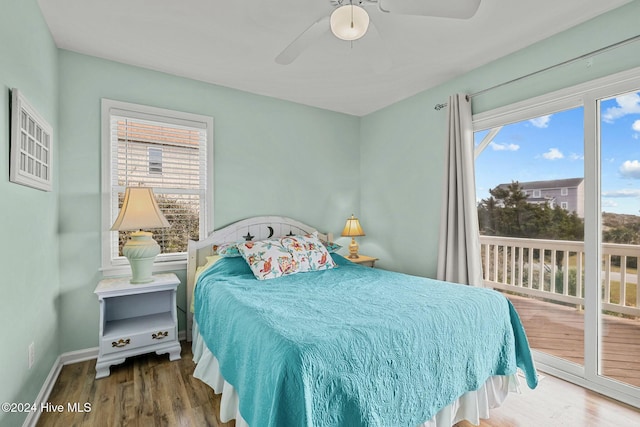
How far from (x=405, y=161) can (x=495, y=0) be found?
1.79 meters

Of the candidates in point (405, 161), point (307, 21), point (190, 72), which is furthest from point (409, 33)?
point (190, 72)

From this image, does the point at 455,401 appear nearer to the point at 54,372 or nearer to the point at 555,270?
the point at 555,270

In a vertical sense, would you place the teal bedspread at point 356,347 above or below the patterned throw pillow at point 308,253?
below

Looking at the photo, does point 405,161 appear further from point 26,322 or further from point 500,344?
point 26,322

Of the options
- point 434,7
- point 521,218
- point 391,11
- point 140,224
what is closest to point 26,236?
point 140,224

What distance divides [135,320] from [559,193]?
11.8 feet

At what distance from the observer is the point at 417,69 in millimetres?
2850

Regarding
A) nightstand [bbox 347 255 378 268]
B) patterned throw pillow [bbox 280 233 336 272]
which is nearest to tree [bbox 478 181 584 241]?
nightstand [bbox 347 255 378 268]

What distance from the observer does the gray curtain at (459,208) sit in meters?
2.72

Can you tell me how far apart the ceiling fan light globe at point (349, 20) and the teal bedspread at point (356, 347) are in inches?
57.8

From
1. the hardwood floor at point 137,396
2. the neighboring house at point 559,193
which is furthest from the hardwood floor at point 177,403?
the neighboring house at point 559,193

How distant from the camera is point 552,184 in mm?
2496

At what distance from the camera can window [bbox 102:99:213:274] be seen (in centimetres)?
270

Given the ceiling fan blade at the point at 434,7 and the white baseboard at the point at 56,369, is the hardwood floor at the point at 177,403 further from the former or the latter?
the ceiling fan blade at the point at 434,7
